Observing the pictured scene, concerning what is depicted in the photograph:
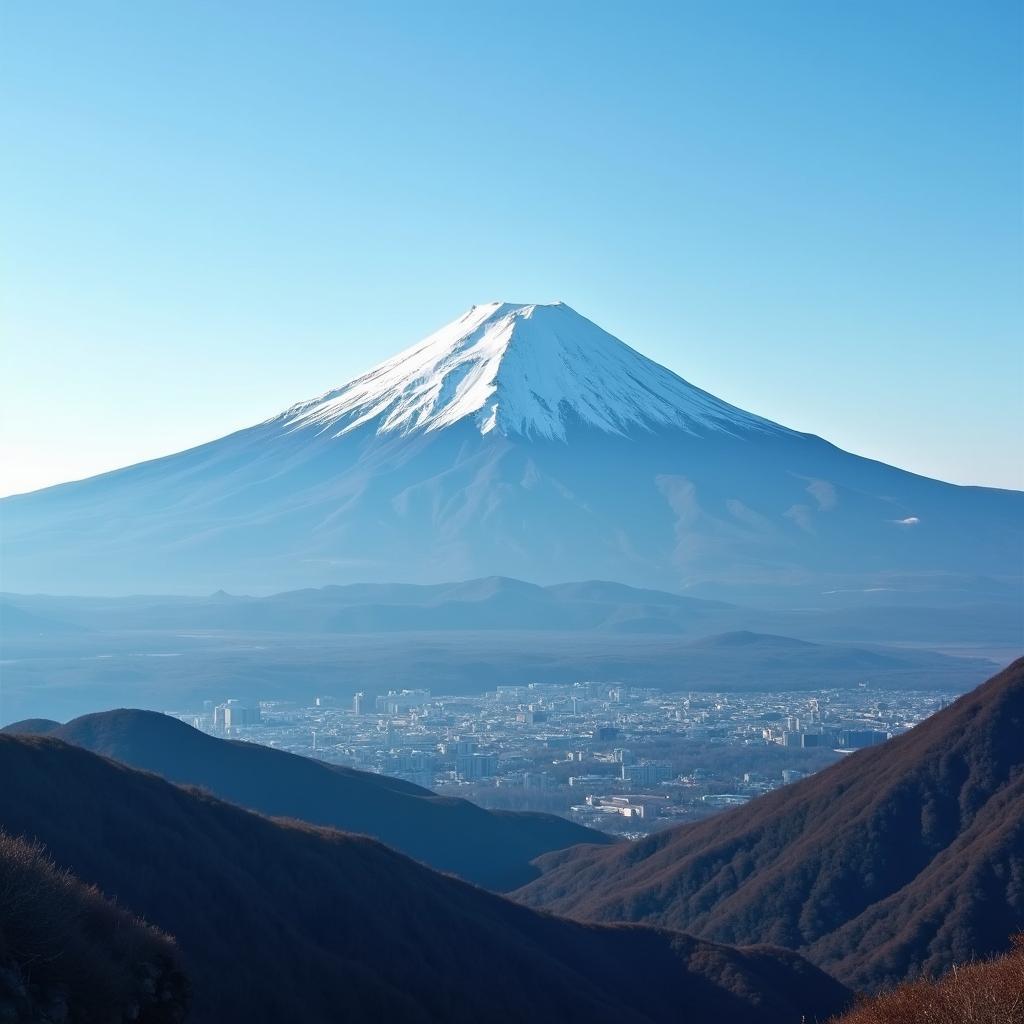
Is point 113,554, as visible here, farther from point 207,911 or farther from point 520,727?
point 207,911

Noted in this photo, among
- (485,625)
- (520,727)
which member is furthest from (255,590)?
(520,727)

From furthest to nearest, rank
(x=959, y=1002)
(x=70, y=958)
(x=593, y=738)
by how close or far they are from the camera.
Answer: (x=593, y=738), (x=70, y=958), (x=959, y=1002)

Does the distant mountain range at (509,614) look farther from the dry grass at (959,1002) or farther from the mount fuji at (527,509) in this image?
the dry grass at (959,1002)

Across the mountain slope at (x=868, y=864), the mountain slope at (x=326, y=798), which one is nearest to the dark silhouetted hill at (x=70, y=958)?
the mountain slope at (x=868, y=864)

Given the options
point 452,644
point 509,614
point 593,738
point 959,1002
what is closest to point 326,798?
point 959,1002

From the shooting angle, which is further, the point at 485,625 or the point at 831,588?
the point at 831,588

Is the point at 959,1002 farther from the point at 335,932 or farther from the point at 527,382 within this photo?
the point at 527,382

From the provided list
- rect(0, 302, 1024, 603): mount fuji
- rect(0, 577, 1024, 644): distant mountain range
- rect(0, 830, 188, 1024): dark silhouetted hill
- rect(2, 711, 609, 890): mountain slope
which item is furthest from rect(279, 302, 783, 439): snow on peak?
rect(0, 830, 188, 1024): dark silhouetted hill
